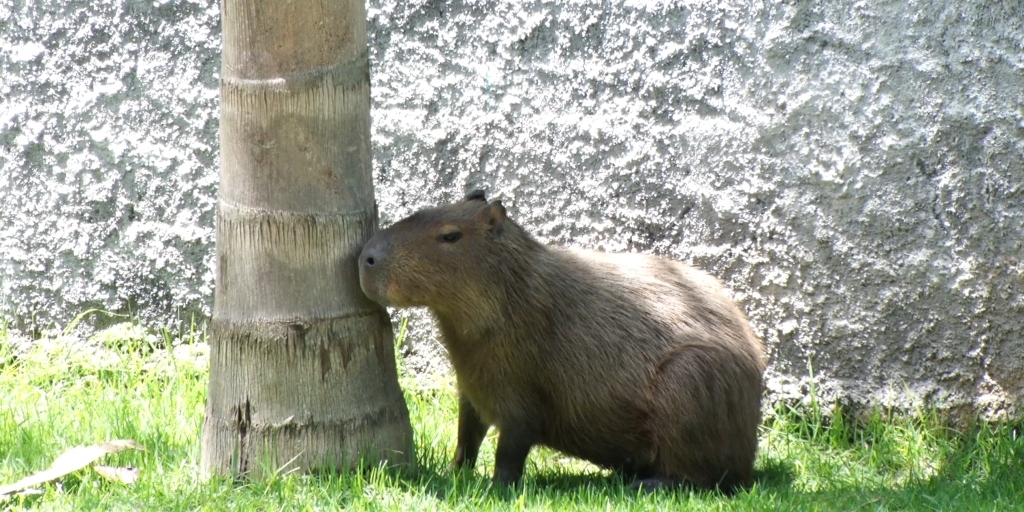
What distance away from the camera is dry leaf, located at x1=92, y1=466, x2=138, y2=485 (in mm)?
4135

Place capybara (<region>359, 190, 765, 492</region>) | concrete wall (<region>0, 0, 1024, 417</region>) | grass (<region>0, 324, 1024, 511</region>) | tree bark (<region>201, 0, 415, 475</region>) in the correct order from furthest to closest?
1. concrete wall (<region>0, 0, 1024, 417</region>)
2. capybara (<region>359, 190, 765, 492</region>)
3. grass (<region>0, 324, 1024, 511</region>)
4. tree bark (<region>201, 0, 415, 475</region>)

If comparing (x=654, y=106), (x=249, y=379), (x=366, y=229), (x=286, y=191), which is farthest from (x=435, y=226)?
(x=654, y=106)

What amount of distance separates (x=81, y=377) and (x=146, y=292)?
535 mm

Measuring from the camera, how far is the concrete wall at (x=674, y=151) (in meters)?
4.55

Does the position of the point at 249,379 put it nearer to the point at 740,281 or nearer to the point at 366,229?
the point at 366,229

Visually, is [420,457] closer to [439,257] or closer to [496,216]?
[439,257]

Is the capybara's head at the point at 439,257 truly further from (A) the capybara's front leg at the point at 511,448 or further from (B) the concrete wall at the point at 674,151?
(B) the concrete wall at the point at 674,151

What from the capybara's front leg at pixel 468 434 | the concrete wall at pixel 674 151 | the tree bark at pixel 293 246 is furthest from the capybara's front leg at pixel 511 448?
→ the concrete wall at pixel 674 151

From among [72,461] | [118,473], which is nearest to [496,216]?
[118,473]

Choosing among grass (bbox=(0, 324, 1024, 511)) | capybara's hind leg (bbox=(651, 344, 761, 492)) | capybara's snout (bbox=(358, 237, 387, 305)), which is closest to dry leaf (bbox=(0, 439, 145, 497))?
grass (bbox=(0, 324, 1024, 511))

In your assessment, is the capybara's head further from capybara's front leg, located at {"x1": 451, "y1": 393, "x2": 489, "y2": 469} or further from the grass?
the grass

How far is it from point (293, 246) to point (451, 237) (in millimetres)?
629

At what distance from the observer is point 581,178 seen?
16.7ft

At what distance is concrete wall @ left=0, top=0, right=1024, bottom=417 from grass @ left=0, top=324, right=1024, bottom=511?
187 millimetres
